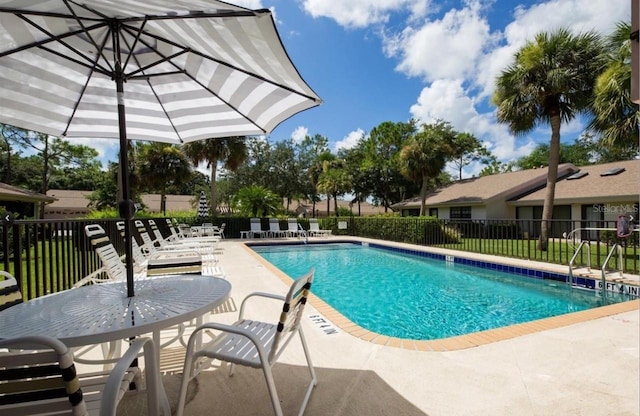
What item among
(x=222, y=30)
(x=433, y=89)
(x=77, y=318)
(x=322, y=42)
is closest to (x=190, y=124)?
(x=222, y=30)

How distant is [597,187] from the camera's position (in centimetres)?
1603

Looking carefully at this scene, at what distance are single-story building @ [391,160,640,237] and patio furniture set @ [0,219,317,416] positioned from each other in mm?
17448

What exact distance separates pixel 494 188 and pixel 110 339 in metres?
22.8

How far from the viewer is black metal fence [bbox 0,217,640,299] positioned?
370cm

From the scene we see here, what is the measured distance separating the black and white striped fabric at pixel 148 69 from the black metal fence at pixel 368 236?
1.26m

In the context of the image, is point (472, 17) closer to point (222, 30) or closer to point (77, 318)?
point (222, 30)

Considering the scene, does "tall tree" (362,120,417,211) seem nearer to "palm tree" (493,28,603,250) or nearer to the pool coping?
"palm tree" (493,28,603,250)

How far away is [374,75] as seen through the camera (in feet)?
59.1

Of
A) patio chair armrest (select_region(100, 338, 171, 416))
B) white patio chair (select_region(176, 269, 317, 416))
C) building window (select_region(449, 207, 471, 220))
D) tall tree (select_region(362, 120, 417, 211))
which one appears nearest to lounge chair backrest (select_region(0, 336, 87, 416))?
patio chair armrest (select_region(100, 338, 171, 416))

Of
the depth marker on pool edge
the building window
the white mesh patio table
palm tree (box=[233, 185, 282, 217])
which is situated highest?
palm tree (box=[233, 185, 282, 217])

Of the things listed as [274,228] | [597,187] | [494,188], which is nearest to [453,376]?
[274,228]

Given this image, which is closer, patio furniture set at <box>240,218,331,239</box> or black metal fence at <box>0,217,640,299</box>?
black metal fence at <box>0,217,640,299</box>

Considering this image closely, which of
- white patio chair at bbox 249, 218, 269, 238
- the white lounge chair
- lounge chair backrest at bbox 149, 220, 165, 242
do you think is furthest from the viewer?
the white lounge chair

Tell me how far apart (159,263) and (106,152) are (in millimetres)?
37762
